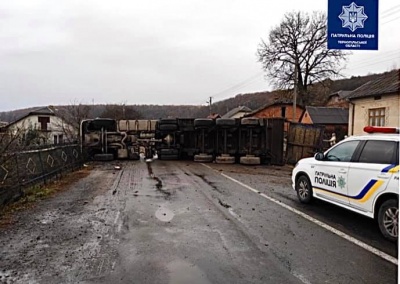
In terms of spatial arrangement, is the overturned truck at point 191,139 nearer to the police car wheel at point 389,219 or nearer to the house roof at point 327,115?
the police car wheel at point 389,219

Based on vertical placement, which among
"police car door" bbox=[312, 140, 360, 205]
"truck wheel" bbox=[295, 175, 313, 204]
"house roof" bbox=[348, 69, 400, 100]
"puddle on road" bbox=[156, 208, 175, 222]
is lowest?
"puddle on road" bbox=[156, 208, 175, 222]

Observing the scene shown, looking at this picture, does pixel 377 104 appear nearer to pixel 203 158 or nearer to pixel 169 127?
pixel 203 158

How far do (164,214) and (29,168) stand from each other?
474 cm

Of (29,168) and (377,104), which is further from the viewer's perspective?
(377,104)

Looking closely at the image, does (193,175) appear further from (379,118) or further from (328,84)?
(328,84)

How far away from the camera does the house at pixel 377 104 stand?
68.6ft

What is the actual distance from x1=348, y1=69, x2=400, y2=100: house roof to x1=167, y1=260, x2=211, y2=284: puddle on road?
64.4 ft

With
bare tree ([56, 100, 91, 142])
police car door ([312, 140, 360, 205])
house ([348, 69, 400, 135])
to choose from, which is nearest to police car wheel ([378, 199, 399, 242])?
police car door ([312, 140, 360, 205])

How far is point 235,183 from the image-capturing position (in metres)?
12.7

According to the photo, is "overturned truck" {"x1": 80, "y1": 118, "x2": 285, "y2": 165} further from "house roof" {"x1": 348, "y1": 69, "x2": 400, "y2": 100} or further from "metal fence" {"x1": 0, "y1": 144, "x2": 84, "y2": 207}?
"house roof" {"x1": 348, "y1": 69, "x2": 400, "y2": 100}

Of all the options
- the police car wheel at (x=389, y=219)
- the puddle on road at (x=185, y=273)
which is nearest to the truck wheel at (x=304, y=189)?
the police car wheel at (x=389, y=219)

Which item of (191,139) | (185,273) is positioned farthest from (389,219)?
(191,139)

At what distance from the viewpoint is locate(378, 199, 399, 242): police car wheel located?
5.93 metres

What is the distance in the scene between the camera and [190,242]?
19.2ft
